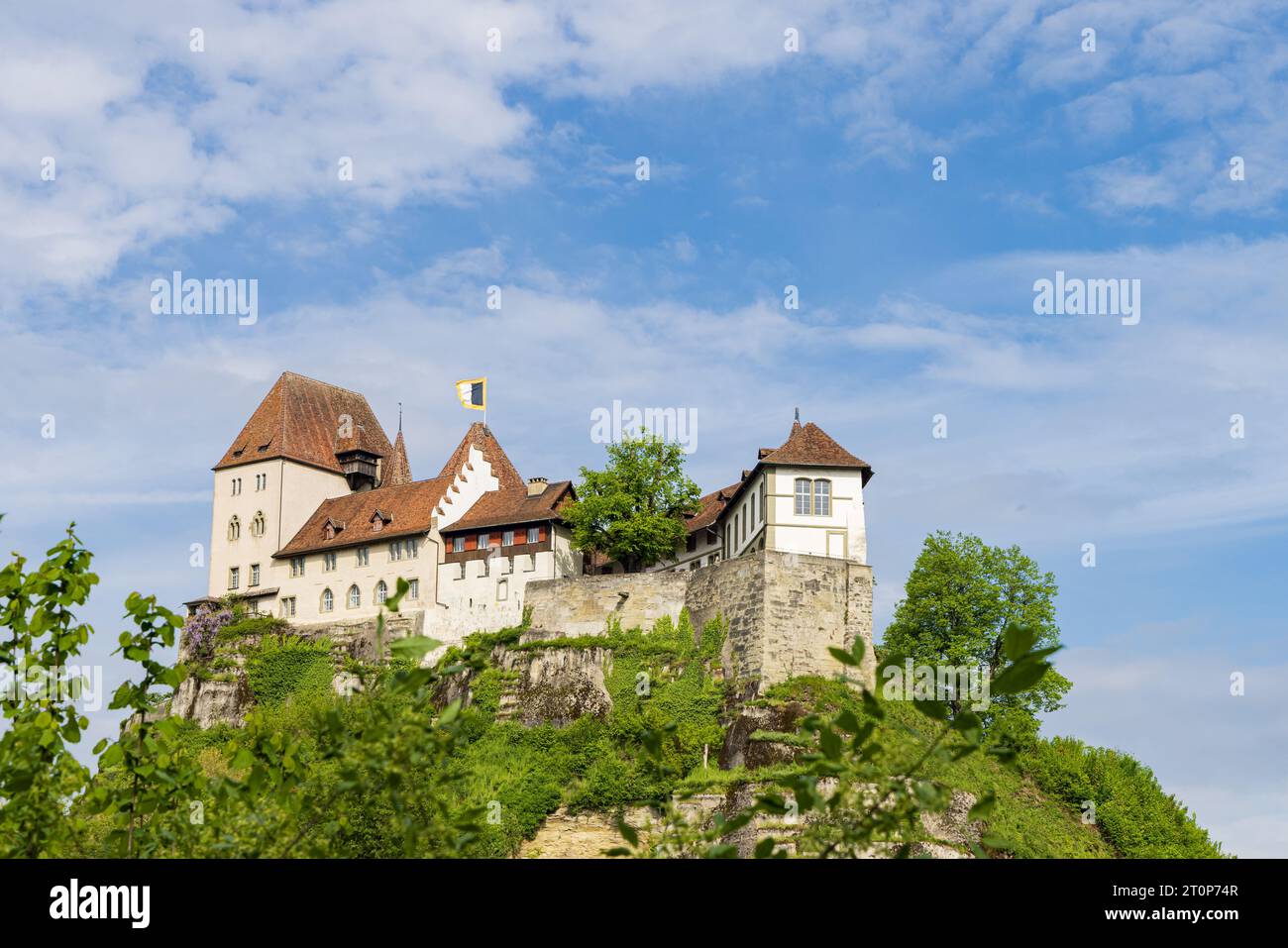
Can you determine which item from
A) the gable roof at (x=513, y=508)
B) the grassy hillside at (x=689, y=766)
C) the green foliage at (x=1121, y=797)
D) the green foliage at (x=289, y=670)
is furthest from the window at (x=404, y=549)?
the green foliage at (x=1121, y=797)

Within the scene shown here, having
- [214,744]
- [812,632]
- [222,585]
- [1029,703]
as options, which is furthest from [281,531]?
[1029,703]

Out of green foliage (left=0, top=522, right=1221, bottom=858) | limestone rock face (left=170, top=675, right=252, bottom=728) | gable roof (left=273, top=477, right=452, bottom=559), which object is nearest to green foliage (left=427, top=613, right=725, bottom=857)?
gable roof (left=273, top=477, right=452, bottom=559)

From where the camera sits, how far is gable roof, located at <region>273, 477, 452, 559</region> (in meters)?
70.7

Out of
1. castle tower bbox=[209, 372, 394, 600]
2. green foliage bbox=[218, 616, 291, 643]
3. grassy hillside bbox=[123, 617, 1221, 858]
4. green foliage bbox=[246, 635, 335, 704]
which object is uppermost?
castle tower bbox=[209, 372, 394, 600]

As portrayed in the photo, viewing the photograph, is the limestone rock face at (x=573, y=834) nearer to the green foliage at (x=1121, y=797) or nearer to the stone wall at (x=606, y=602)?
the stone wall at (x=606, y=602)

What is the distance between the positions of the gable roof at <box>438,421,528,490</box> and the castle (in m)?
0.10

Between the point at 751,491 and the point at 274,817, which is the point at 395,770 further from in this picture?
the point at 751,491

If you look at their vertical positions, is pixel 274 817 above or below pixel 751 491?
below

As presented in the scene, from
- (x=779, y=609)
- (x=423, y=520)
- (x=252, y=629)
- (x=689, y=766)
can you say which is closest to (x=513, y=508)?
(x=423, y=520)

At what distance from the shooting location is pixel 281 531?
74.9 meters

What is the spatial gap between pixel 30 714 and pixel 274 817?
1.22 m

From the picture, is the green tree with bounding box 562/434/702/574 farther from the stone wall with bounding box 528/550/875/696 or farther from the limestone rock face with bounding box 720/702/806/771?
the limestone rock face with bounding box 720/702/806/771

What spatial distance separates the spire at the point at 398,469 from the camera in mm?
81062
